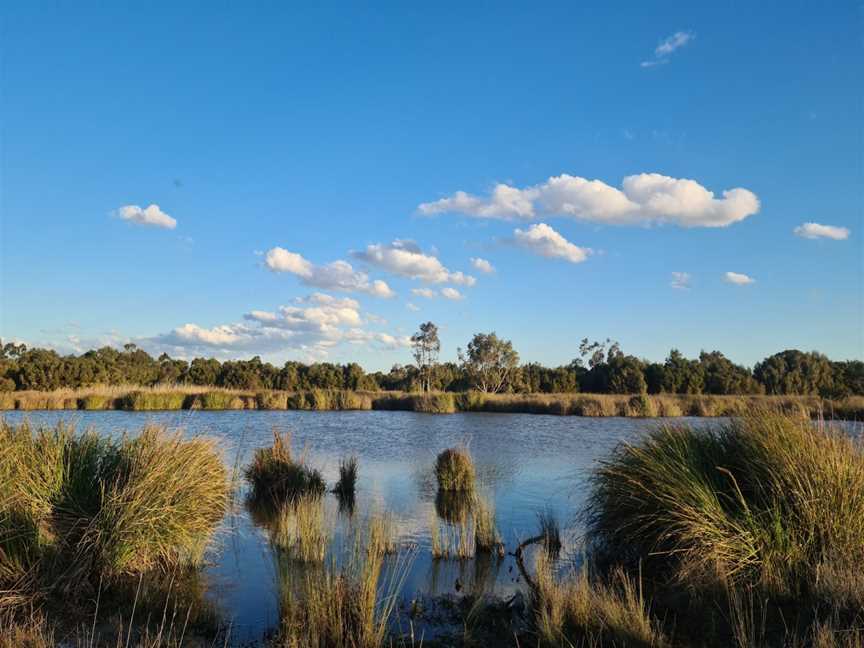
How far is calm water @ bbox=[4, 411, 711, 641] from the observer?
7727mm

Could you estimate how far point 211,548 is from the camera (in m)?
9.06

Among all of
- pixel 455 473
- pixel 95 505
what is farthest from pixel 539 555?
pixel 455 473

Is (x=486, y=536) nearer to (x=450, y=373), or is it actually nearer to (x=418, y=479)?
(x=418, y=479)

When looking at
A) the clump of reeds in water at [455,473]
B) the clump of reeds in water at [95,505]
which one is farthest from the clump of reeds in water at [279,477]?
the clump of reeds in water at [95,505]

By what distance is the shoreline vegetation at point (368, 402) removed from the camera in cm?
3912

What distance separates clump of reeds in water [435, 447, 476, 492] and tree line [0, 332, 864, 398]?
48.5 m

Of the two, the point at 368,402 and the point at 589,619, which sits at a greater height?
the point at 368,402

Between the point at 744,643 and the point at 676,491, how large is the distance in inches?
115

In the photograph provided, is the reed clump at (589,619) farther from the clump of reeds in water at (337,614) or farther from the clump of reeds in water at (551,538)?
the clump of reeds in water at (551,538)

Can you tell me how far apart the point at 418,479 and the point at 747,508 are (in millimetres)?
9925

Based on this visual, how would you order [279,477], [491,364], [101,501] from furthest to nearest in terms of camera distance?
[491,364]
[279,477]
[101,501]

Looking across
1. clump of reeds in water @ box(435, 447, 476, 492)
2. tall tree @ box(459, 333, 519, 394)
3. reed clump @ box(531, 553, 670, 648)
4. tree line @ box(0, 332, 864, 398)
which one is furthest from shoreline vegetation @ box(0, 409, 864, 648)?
tall tree @ box(459, 333, 519, 394)

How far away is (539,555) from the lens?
25.0 feet

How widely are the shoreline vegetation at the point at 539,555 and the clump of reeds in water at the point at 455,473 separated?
512 cm
